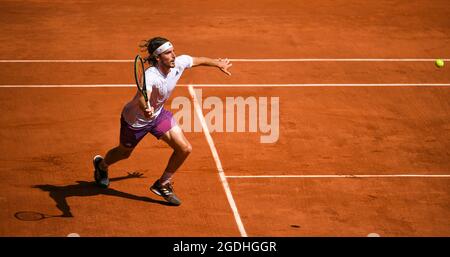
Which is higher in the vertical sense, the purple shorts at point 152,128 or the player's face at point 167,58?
the player's face at point 167,58

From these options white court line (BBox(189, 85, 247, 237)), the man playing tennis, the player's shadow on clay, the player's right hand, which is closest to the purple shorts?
the man playing tennis

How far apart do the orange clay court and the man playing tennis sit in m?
0.56

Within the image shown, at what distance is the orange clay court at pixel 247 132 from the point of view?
10359 mm

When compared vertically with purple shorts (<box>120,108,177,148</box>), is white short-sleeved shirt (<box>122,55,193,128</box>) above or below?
above

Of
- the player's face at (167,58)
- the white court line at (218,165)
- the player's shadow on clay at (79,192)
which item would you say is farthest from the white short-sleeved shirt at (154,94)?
the white court line at (218,165)

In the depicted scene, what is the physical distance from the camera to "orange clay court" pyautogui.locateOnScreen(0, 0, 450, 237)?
10359mm

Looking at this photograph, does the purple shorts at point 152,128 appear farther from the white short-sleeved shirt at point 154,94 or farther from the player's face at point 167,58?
the player's face at point 167,58

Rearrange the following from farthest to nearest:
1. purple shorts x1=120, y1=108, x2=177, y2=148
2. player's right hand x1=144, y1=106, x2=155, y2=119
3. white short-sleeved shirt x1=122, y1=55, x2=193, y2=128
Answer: purple shorts x1=120, y1=108, x2=177, y2=148 → white short-sleeved shirt x1=122, y1=55, x2=193, y2=128 → player's right hand x1=144, y1=106, x2=155, y2=119

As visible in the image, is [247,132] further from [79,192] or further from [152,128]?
[79,192]

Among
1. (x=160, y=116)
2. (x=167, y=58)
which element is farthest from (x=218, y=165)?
(x=167, y=58)

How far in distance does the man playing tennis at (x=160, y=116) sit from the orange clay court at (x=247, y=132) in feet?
1.85

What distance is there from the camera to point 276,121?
1346cm

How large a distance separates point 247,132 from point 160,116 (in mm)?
3025

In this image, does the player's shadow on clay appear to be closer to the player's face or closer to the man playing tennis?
the man playing tennis
